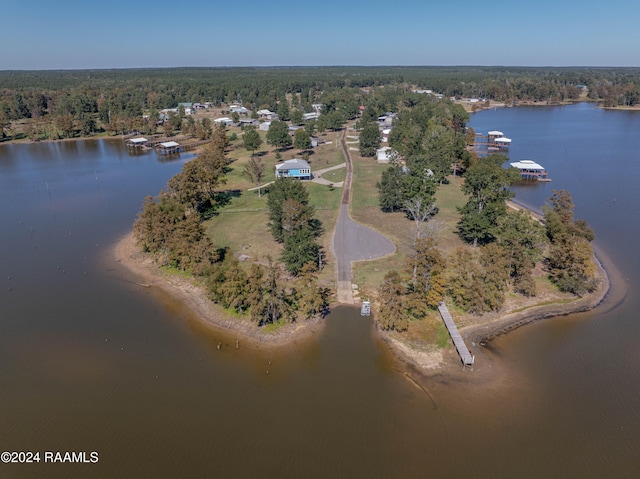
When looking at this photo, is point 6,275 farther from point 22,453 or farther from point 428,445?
point 428,445

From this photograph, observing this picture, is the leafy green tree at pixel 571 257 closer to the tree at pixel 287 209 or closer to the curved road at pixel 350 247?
the curved road at pixel 350 247

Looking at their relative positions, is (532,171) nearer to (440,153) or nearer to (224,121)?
(440,153)

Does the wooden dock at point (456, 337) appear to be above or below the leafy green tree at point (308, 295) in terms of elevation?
below

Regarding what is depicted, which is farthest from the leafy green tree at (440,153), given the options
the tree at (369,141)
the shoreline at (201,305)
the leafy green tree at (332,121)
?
the leafy green tree at (332,121)

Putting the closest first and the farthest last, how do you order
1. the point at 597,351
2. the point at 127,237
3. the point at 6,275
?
the point at 597,351, the point at 6,275, the point at 127,237

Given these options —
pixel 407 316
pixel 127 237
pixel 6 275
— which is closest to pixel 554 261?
pixel 407 316

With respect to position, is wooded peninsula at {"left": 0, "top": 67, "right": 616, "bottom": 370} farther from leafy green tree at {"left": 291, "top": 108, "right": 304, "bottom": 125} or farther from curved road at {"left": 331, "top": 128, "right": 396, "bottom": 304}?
leafy green tree at {"left": 291, "top": 108, "right": 304, "bottom": 125}

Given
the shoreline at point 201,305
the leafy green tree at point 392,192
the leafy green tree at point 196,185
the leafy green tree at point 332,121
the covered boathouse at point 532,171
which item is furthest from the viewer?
the leafy green tree at point 332,121
